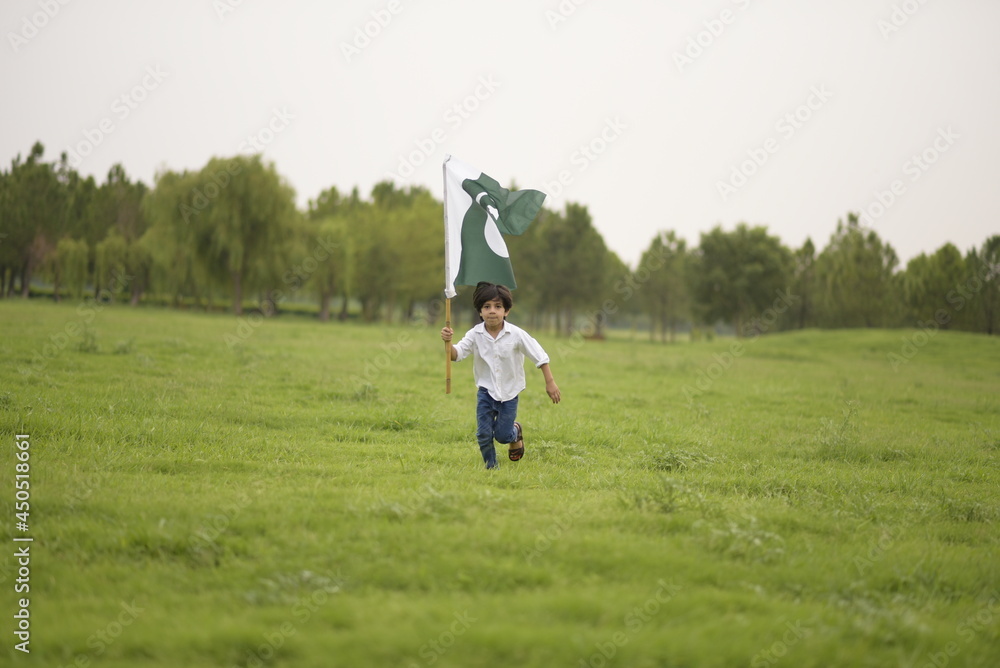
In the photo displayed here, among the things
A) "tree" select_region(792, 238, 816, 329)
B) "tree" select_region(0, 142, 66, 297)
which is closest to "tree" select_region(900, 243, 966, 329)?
"tree" select_region(792, 238, 816, 329)

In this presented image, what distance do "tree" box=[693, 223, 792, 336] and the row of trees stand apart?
0.14 metres

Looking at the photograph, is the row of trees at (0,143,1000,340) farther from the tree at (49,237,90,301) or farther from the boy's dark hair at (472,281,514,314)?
the boy's dark hair at (472,281,514,314)

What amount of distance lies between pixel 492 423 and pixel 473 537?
8.98 ft

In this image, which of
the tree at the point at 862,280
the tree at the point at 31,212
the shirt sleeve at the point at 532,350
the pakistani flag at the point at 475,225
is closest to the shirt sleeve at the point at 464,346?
the shirt sleeve at the point at 532,350

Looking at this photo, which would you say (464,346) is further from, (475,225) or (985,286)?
(985,286)

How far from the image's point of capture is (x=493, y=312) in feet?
25.4

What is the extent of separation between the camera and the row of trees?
46812 mm

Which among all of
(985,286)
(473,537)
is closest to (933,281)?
(985,286)

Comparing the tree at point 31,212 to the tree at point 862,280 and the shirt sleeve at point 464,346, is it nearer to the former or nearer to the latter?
the shirt sleeve at point 464,346

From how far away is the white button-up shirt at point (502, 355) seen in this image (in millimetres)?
7750

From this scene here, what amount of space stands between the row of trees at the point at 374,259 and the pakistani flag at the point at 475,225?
40803 mm

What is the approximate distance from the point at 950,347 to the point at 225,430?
4020 centimetres

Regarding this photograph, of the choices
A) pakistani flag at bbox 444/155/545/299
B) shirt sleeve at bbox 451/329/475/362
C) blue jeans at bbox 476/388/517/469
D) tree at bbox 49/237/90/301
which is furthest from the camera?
tree at bbox 49/237/90/301

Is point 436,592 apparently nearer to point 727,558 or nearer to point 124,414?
point 727,558
